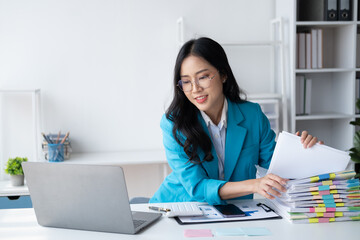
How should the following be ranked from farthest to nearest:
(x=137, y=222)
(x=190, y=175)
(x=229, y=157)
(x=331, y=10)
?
(x=331, y=10) < (x=229, y=157) < (x=190, y=175) < (x=137, y=222)

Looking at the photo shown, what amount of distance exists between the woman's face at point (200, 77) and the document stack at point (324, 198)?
1.60ft

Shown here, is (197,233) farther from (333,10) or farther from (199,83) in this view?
(333,10)

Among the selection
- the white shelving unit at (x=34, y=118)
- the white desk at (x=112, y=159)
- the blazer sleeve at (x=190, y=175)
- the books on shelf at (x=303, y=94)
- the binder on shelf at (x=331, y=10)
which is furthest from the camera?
the books on shelf at (x=303, y=94)

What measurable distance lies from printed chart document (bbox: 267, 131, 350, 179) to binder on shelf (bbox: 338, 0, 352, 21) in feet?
6.45

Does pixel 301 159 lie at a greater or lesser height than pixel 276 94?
lesser

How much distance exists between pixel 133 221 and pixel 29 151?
6.75 feet

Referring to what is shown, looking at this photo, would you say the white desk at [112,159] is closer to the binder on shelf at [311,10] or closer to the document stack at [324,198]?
the binder on shelf at [311,10]

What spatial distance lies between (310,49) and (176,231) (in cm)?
226

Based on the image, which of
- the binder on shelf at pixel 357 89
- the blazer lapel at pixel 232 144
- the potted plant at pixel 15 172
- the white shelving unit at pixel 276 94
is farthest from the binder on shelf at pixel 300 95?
the potted plant at pixel 15 172

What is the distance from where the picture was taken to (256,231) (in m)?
1.45

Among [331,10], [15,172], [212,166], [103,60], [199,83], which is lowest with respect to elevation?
[15,172]

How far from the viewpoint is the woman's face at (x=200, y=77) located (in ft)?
6.08

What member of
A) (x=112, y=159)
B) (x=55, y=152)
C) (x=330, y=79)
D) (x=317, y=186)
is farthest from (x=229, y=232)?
(x=330, y=79)

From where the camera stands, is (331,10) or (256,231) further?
(331,10)
